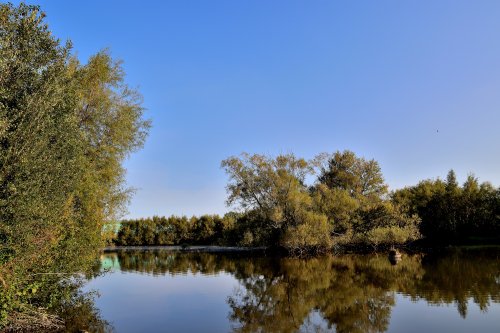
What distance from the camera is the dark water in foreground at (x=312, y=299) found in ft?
52.4

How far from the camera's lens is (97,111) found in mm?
22797

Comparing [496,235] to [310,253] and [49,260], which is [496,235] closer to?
[310,253]

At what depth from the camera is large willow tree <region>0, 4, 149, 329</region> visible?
45.6 ft

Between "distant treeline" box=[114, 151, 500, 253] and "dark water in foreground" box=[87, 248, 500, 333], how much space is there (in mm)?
14912

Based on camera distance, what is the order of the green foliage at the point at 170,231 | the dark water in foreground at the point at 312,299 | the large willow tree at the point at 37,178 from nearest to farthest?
the large willow tree at the point at 37,178
the dark water in foreground at the point at 312,299
the green foliage at the point at 170,231

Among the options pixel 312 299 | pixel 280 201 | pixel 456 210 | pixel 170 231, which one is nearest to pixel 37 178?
pixel 312 299

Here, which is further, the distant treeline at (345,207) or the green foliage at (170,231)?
the green foliage at (170,231)

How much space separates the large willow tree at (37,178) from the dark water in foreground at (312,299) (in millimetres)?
3330

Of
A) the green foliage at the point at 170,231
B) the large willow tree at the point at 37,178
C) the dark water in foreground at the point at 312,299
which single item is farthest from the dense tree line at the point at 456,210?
the large willow tree at the point at 37,178

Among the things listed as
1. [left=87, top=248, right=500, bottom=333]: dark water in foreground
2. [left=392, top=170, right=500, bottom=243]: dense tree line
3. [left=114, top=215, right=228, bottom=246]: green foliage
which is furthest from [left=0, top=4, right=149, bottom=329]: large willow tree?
[left=114, top=215, right=228, bottom=246]: green foliage

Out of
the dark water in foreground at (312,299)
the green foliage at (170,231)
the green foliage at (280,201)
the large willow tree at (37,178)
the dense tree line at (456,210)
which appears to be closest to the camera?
the large willow tree at (37,178)

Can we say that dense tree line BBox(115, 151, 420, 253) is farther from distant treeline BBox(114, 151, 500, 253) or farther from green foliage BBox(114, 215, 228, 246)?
green foliage BBox(114, 215, 228, 246)

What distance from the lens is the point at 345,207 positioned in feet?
167

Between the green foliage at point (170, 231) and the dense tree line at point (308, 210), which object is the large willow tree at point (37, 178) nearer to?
the dense tree line at point (308, 210)
